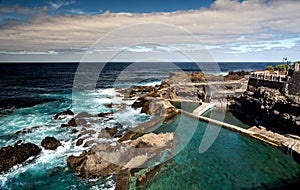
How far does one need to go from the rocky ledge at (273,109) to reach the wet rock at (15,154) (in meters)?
24.3

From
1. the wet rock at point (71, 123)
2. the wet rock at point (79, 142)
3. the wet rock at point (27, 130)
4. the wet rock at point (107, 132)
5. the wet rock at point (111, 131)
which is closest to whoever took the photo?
the wet rock at point (79, 142)

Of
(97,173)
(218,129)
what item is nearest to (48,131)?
(97,173)

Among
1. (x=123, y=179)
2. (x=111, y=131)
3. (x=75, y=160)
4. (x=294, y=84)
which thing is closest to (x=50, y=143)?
(x=75, y=160)

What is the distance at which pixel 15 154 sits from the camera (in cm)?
1798

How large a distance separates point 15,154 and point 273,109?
84.8ft

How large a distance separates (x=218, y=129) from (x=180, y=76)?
3721 centimetres

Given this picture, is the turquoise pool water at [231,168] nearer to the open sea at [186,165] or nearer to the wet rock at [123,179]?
the open sea at [186,165]

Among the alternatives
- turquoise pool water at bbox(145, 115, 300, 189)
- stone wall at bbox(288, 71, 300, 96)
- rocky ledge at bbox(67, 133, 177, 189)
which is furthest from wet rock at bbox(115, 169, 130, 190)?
stone wall at bbox(288, 71, 300, 96)

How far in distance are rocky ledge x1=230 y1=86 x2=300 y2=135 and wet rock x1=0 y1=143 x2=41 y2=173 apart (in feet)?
79.6

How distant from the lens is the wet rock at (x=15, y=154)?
16945 millimetres

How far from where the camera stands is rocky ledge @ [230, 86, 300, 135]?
20891mm

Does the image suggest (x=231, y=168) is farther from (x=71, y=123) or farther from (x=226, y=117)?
(x=71, y=123)

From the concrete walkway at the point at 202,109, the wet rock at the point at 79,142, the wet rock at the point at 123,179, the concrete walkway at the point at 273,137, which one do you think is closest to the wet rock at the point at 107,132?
the wet rock at the point at 79,142

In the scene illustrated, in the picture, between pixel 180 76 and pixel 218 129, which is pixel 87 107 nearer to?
pixel 218 129
